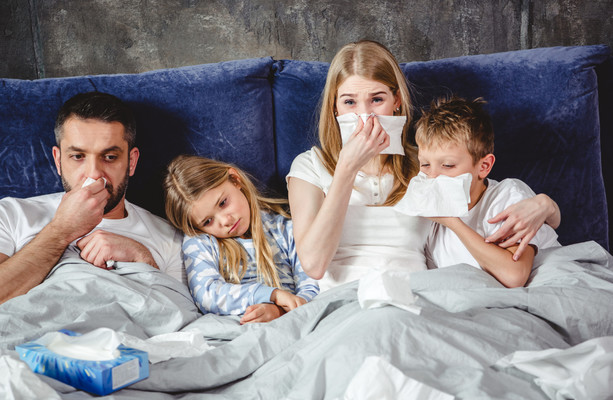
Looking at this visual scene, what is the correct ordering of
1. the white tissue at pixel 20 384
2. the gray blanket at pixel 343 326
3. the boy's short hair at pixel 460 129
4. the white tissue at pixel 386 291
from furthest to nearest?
the boy's short hair at pixel 460 129
the white tissue at pixel 386 291
the gray blanket at pixel 343 326
the white tissue at pixel 20 384

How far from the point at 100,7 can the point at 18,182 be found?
980 millimetres

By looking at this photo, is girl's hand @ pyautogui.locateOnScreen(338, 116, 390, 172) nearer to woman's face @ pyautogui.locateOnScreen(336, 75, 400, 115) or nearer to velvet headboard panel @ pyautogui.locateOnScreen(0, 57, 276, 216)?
woman's face @ pyautogui.locateOnScreen(336, 75, 400, 115)

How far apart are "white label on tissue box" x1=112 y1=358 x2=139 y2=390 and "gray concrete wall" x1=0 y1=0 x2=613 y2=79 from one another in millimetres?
1688

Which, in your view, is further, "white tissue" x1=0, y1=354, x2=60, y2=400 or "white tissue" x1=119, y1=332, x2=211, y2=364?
→ "white tissue" x1=119, y1=332, x2=211, y2=364

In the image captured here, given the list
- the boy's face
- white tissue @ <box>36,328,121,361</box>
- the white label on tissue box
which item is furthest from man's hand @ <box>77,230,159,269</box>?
the boy's face

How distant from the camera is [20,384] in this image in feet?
3.13

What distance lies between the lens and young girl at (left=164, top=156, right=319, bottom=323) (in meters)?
1.71

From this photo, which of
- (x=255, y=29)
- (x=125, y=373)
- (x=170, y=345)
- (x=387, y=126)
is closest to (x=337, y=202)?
(x=387, y=126)

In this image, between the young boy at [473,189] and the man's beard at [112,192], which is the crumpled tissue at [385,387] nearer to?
the young boy at [473,189]

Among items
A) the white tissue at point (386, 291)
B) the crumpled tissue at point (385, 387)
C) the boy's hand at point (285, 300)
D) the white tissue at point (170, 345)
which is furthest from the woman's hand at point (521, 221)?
the white tissue at point (170, 345)

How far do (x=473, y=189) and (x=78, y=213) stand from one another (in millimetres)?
1186

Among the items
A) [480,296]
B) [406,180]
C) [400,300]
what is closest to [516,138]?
[406,180]

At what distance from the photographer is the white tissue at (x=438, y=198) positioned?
153 cm

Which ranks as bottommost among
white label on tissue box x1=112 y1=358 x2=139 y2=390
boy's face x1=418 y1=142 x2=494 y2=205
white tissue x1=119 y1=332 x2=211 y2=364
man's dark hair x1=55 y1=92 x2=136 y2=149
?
white tissue x1=119 y1=332 x2=211 y2=364
